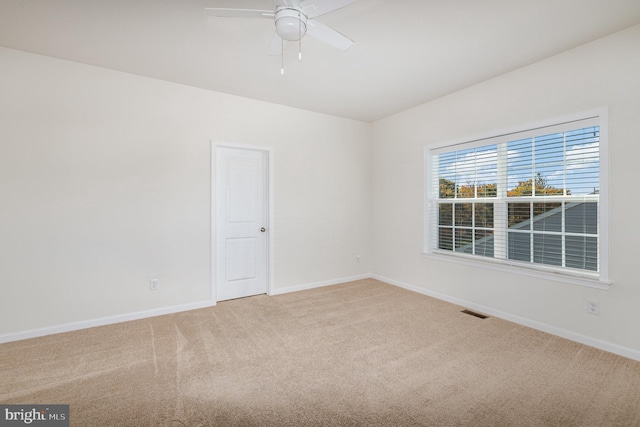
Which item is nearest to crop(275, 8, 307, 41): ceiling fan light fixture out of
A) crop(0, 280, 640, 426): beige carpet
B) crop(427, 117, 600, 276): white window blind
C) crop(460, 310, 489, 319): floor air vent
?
crop(0, 280, 640, 426): beige carpet

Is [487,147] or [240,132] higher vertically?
[240,132]

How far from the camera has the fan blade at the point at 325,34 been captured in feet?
6.72

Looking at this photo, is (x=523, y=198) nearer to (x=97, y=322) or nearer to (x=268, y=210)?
(x=268, y=210)

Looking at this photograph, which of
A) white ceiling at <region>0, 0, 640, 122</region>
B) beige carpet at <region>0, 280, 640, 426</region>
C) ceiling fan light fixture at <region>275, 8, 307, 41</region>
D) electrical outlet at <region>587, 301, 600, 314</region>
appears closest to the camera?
beige carpet at <region>0, 280, 640, 426</region>

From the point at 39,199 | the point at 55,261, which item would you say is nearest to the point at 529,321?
the point at 55,261

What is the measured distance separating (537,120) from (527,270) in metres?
1.55

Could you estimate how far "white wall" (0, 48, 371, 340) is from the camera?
9.23 ft

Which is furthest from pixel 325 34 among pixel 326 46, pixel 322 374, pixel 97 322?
pixel 97 322

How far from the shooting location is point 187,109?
3.61 meters

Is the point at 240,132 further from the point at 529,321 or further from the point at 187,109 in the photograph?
the point at 529,321

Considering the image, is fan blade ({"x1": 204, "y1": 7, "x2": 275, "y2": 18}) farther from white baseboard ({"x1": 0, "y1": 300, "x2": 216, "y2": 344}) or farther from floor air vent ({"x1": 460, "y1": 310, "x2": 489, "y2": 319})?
floor air vent ({"x1": 460, "y1": 310, "x2": 489, "y2": 319})

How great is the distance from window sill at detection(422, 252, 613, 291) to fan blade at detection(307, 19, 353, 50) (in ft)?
9.37

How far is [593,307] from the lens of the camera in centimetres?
266

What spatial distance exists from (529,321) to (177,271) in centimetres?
395
